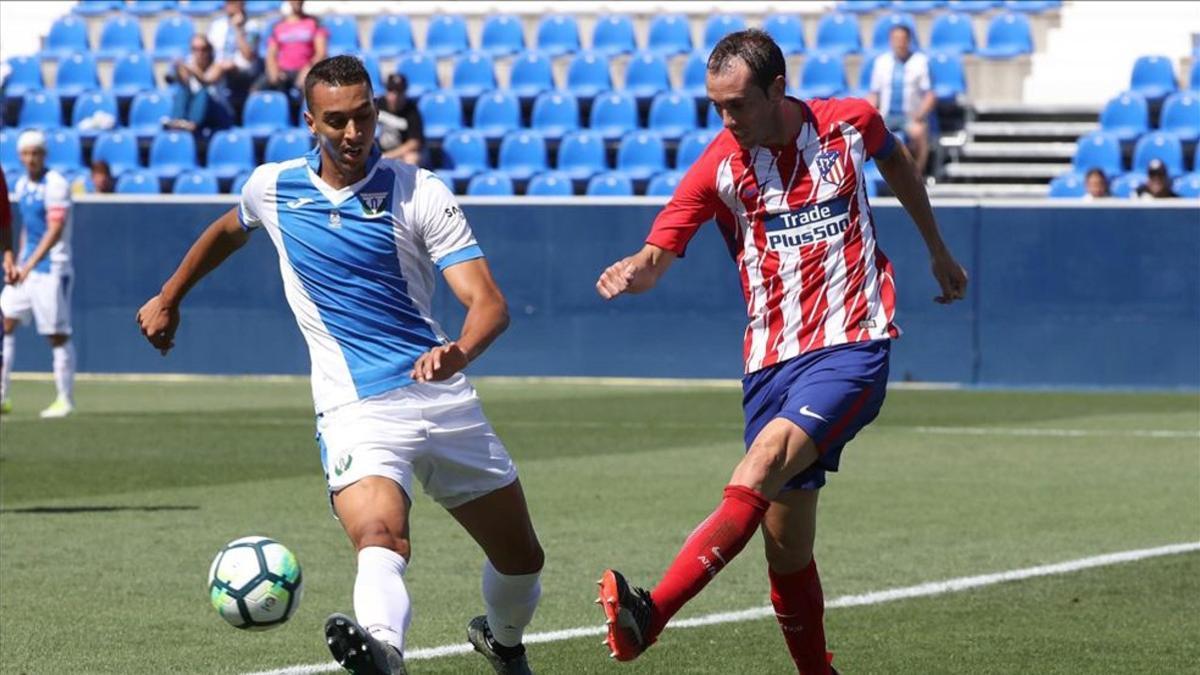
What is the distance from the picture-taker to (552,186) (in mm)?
24156

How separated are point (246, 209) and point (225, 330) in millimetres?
16670

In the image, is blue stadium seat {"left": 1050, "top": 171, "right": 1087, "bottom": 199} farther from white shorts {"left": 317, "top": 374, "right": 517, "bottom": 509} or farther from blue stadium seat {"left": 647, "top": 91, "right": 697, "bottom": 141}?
white shorts {"left": 317, "top": 374, "right": 517, "bottom": 509}

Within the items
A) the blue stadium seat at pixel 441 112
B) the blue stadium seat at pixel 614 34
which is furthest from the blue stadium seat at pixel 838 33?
the blue stadium seat at pixel 441 112

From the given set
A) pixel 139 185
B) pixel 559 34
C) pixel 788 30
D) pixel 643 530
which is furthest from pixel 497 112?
pixel 643 530

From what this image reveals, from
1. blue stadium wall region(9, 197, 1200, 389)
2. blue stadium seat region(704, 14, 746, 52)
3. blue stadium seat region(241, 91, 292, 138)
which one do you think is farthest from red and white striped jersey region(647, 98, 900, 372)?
blue stadium seat region(704, 14, 746, 52)

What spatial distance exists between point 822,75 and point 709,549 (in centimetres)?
1937

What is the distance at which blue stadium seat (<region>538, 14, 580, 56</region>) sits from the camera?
90.7 feet

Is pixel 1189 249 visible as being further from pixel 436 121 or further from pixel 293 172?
pixel 293 172

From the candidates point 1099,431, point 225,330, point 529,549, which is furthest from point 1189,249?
point 529,549

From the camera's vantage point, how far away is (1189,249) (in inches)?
815

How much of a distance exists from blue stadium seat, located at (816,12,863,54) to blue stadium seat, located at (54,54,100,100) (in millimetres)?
9268

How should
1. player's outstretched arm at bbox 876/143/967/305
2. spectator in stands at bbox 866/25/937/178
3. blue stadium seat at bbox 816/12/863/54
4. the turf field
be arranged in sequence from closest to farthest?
player's outstretched arm at bbox 876/143/967/305
the turf field
spectator in stands at bbox 866/25/937/178
blue stadium seat at bbox 816/12/863/54

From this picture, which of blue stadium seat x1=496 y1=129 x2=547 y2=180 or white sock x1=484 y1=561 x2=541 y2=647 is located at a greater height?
white sock x1=484 y1=561 x2=541 y2=647

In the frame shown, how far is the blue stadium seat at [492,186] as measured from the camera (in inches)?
950
